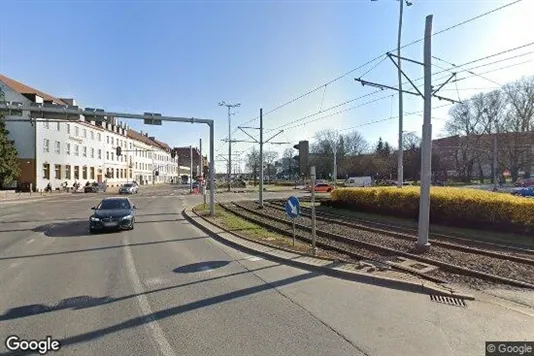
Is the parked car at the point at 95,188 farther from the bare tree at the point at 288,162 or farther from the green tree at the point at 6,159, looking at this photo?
the bare tree at the point at 288,162


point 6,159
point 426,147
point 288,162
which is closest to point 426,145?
point 426,147

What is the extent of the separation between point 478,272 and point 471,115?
70066 millimetres

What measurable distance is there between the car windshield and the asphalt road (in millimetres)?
6175

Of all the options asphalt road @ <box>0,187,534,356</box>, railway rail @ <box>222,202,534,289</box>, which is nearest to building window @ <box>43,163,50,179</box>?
railway rail @ <box>222,202,534,289</box>

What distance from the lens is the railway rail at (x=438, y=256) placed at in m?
7.83

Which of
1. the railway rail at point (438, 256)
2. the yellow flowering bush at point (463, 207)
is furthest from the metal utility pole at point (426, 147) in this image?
the yellow flowering bush at point (463, 207)

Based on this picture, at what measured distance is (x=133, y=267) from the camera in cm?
827

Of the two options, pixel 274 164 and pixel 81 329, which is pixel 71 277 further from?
pixel 274 164

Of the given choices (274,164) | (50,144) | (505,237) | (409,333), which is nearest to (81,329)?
(409,333)

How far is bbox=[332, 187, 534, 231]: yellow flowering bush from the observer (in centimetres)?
1296

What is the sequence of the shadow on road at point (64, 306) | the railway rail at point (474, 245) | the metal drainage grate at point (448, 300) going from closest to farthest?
the shadow on road at point (64, 306)
the metal drainage grate at point (448, 300)
the railway rail at point (474, 245)

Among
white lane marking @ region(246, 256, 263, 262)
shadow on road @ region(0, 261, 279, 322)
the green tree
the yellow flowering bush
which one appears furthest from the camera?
the green tree

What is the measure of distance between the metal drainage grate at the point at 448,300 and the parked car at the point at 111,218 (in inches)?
446

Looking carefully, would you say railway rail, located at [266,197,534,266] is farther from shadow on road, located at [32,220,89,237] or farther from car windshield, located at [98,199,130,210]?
shadow on road, located at [32,220,89,237]
